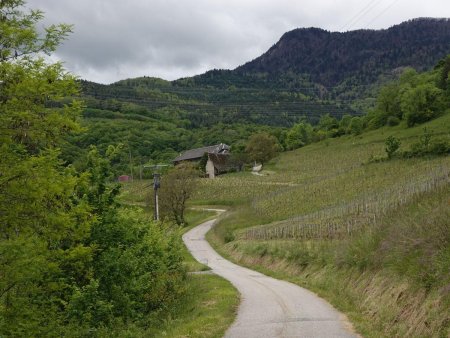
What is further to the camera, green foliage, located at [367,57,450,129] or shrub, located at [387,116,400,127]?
shrub, located at [387,116,400,127]

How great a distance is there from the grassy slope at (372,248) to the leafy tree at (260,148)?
44.1m

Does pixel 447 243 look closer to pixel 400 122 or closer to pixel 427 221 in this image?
pixel 427 221

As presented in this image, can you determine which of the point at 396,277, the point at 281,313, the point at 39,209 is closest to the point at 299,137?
the point at 281,313

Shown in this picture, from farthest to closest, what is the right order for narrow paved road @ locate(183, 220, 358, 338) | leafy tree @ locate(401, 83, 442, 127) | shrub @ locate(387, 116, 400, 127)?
1. shrub @ locate(387, 116, 400, 127)
2. leafy tree @ locate(401, 83, 442, 127)
3. narrow paved road @ locate(183, 220, 358, 338)

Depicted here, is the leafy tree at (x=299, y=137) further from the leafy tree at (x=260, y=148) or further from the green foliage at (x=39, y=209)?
the green foliage at (x=39, y=209)

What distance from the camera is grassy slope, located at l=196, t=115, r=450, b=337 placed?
12.2 meters

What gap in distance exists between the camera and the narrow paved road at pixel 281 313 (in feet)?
42.1

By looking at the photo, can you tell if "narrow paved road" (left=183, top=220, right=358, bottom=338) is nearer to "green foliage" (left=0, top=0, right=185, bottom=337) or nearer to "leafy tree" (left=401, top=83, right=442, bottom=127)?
"green foliage" (left=0, top=0, right=185, bottom=337)

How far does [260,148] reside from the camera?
107m

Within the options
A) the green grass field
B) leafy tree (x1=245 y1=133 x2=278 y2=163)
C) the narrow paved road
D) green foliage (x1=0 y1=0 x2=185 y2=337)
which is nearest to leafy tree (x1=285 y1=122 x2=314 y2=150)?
leafy tree (x1=245 y1=133 x2=278 y2=163)

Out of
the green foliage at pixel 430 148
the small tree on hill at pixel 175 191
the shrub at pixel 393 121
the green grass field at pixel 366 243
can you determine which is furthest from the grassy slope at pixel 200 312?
the shrub at pixel 393 121

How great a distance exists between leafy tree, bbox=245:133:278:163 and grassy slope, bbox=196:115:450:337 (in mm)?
44143

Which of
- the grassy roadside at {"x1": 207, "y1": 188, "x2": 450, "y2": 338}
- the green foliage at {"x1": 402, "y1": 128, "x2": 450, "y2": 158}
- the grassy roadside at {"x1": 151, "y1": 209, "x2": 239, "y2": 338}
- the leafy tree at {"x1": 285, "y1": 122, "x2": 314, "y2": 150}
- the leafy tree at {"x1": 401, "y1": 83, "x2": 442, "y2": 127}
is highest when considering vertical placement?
the leafy tree at {"x1": 401, "y1": 83, "x2": 442, "y2": 127}

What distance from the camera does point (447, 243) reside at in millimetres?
12609
